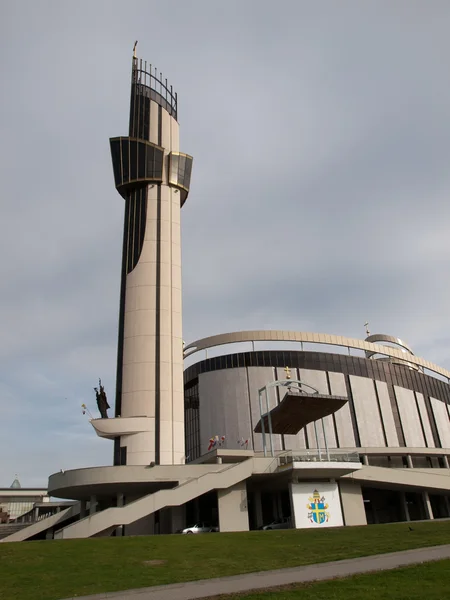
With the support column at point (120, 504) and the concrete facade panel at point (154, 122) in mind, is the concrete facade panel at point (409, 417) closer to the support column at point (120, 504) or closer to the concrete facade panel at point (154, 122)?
the support column at point (120, 504)

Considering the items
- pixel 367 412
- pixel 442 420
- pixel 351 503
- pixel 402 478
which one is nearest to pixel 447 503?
pixel 402 478

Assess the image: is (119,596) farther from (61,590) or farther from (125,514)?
(125,514)

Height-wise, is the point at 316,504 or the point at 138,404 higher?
the point at 138,404

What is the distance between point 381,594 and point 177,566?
9459mm

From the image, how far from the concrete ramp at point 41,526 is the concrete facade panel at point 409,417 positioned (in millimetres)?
51163

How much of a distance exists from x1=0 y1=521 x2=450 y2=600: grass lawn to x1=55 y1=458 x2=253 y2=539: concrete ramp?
26.8 ft

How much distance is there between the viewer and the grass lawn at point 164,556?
16.7 m

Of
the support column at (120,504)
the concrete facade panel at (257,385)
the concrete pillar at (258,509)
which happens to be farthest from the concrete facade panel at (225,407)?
the support column at (120,504)

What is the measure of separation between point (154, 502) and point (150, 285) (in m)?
23.5

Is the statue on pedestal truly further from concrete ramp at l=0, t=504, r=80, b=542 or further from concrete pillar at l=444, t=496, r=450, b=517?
concrete pillar at l=444, t=496, r=450, b=517

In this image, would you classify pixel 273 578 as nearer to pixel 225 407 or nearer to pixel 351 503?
pixel 351 503

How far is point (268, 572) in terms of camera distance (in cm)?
1697

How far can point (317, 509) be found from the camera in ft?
136

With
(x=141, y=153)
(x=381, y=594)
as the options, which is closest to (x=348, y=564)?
(x=381, y=594)
